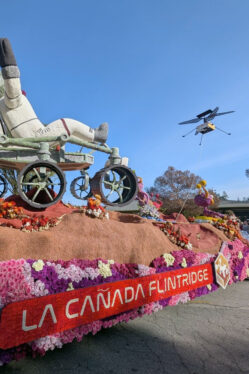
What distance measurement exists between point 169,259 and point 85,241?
4.75ft

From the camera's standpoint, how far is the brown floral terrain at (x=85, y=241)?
10.1 feet

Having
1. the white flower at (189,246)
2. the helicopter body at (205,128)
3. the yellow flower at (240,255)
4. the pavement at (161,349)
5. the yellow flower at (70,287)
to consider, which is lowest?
the pavement at (161,349)

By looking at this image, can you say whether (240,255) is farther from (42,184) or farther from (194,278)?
(42,184)

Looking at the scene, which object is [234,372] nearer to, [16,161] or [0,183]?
[16,161]

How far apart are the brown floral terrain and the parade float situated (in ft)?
0.04

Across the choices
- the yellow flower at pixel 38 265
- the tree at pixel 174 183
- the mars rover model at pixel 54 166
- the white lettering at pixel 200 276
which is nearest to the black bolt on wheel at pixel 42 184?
the mars rover model at pixel 54 166

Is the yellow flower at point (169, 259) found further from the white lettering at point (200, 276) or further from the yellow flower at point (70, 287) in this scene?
the yellow flower at point (70, 287)

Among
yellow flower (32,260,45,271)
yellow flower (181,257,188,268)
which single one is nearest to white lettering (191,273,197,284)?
yellow flower (181,257,188,268)

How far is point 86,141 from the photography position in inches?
216

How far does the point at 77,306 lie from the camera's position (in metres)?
2.67

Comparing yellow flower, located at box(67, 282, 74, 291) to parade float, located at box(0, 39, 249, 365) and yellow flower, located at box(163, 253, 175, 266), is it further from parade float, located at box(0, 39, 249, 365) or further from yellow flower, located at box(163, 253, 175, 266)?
yellow flower, located at box(163, 253, 175, 266)

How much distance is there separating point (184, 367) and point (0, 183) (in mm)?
5182

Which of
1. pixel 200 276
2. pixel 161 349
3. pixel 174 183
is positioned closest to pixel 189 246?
pixel 200 276

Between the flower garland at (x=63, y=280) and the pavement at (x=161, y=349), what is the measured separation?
0.67ft
